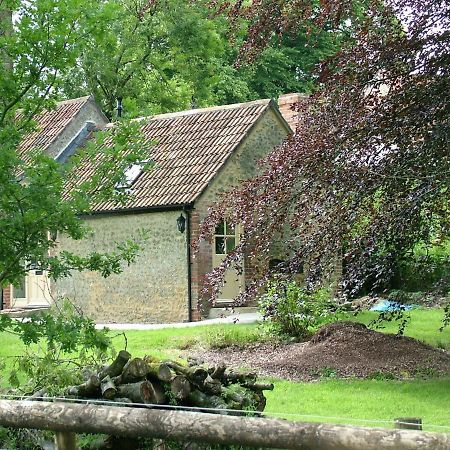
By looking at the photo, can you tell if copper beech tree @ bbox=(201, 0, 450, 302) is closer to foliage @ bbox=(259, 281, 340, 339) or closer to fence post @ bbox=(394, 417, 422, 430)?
foliage @ bbox=(259, 281, 340, 339)

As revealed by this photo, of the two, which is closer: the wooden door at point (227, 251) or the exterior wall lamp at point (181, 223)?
the exterior wall lamp at point (181, 223)

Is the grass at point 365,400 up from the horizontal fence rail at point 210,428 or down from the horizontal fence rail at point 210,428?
down

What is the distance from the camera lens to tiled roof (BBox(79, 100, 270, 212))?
2325 centimetres

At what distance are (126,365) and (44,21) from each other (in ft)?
9.37

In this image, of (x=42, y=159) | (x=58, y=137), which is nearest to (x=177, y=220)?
(x=58, y=137)

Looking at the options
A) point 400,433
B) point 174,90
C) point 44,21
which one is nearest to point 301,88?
point 174,90

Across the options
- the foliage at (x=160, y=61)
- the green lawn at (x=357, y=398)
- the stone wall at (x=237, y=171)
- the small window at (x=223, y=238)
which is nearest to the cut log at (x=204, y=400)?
the green lawn at (x=357, y=398)

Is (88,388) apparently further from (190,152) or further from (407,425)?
(190,152)

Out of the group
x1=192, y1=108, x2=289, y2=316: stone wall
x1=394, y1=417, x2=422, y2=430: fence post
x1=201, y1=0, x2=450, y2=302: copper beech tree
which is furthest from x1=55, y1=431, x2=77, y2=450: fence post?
x1=192, y1=108, x2=289, y2=316: stone wall

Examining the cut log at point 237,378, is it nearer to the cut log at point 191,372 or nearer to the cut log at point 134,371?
the cut log at point 191,372

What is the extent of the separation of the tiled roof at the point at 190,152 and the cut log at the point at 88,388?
1463 centimetres

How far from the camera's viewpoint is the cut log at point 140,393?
25.1ft

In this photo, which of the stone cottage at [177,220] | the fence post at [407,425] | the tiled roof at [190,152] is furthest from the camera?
the tiled roof at [190,152]

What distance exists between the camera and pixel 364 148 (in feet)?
38.4
